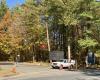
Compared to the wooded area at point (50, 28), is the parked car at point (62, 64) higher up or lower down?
lower down

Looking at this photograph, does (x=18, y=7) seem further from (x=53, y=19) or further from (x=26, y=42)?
(x=53, y=19)

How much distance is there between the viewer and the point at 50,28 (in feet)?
236

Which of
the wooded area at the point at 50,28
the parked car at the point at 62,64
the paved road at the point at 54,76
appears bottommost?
the paved road at the point at 54,76

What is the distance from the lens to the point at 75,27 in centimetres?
6438

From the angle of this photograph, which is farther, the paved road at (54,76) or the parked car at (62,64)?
the parked car at (62,64)

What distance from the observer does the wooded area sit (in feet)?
189

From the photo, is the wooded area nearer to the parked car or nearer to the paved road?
the parked car

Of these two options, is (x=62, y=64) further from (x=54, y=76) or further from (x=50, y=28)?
(x=54, y=76)

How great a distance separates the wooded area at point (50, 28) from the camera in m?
57.8

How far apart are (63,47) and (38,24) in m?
6.85

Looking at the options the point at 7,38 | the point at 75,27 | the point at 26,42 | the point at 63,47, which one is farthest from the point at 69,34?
the point at 7,38

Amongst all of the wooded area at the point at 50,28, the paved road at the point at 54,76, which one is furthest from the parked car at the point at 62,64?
the paved road at the point at 54,76

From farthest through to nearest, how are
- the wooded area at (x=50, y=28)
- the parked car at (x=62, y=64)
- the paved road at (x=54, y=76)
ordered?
the wooded area at (x=50, y=28), the parked car at (x=62, y=64), the paved road at (x=54, y=76)

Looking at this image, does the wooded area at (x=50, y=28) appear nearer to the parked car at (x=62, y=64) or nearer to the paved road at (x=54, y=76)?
the parked car at (x=62, y=64)
